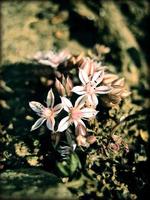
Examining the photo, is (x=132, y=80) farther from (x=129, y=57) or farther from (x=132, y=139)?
(x=132, y=139)

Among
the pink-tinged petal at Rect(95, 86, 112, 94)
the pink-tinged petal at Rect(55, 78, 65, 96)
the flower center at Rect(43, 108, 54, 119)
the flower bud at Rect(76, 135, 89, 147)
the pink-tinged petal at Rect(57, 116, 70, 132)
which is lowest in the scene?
the flower bud at Rect(76, 135, 89, 147)

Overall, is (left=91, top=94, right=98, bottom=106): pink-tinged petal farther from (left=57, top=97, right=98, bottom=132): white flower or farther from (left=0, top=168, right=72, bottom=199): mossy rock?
(left=0, top=168, right=72, bottom=199): mossy rock

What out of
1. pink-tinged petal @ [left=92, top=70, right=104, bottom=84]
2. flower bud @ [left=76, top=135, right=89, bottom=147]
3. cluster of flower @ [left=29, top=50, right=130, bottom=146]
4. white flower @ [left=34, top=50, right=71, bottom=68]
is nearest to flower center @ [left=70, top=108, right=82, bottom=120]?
cluster of flower @ [left=29, top=50, right=130, bottom=146]

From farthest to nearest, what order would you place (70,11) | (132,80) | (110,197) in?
(70,11), (132,80), (110,197)

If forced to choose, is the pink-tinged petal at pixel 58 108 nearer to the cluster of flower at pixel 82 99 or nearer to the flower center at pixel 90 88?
the cluster of flower at pixel 82 99

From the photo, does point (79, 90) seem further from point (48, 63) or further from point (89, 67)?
point (48, 63)

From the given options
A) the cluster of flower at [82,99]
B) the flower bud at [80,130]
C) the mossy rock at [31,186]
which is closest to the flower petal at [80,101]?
the cluster of flower at [82,99]

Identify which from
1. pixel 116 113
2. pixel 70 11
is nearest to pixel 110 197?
pixel 116 113
